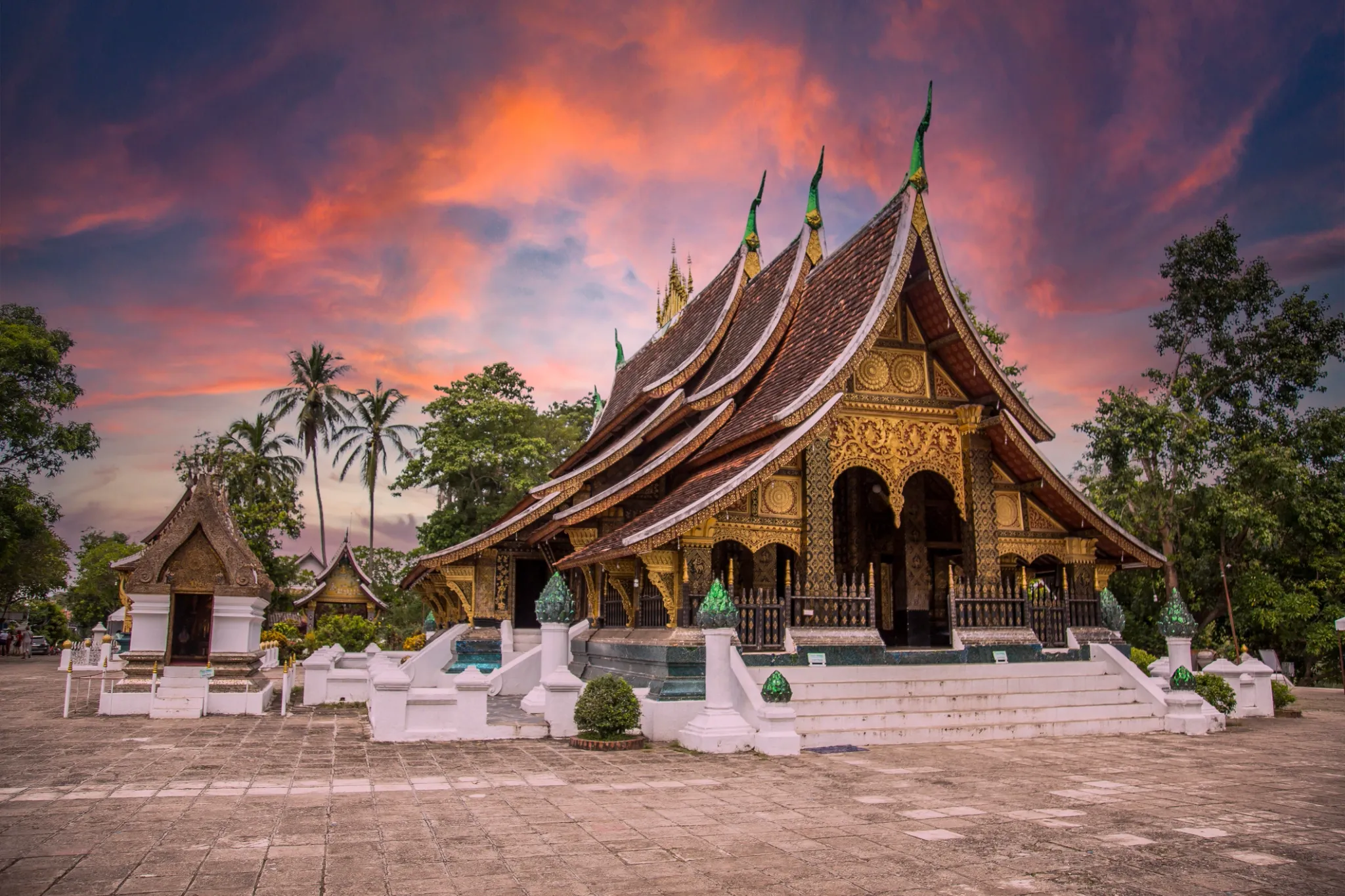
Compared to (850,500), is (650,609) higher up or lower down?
lower down

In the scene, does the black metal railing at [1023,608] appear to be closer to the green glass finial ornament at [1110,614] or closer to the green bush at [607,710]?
the green glass finial ornament at [1110,614]

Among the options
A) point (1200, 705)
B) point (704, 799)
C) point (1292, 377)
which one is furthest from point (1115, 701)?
point (1292, 377)

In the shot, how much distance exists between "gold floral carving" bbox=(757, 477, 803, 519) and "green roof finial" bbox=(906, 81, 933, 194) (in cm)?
403

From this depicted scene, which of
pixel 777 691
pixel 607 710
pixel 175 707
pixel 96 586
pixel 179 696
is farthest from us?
pixel 96 586

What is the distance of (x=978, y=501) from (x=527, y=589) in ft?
31.2

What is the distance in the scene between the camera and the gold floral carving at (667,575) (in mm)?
10391

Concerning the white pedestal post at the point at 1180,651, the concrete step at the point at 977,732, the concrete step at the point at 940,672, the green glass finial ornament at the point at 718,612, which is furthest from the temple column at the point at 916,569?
the green glass finial ornament at the point at 718,612

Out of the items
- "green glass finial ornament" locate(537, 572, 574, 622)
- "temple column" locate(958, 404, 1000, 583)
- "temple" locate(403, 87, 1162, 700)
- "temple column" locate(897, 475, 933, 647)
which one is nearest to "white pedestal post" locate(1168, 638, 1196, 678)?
"temple" locate(403, 87, 1162, 700)

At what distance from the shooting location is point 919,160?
11.7 m

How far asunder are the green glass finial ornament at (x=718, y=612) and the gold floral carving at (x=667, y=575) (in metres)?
1.02

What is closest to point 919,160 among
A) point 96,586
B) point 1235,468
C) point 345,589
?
point 1235,468

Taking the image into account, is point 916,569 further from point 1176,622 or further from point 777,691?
point 777,691

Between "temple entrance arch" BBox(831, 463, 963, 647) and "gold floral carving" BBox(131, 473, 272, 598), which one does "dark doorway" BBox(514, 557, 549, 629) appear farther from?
"temple entrance arch" BBox(831, 463, 963, 647)

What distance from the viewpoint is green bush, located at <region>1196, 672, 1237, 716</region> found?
11.3 meters
